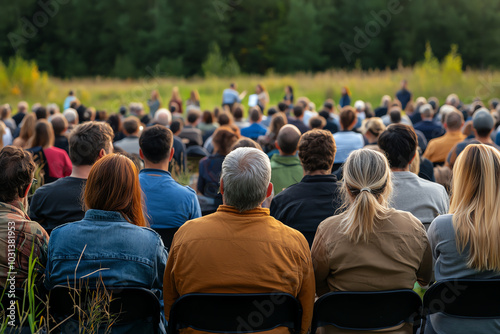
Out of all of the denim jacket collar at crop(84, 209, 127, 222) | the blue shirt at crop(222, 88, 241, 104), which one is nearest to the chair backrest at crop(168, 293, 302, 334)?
the denim jacket collar at crop(84, 209, 127, 222)

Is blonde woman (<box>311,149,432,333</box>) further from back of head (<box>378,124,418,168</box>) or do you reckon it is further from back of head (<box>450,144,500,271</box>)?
back of head (<box>378,124,418,168</box>)

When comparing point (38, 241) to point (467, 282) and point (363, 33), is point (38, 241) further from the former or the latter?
point (363, 33)

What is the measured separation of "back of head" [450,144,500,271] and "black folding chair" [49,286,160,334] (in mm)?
1602

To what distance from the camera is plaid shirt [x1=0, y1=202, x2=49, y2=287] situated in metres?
2.91

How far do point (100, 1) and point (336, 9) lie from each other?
20.2m

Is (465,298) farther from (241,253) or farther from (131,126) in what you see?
(131,126)

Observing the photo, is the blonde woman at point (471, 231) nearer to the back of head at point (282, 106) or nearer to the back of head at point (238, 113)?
the back of head at point (238, 113)

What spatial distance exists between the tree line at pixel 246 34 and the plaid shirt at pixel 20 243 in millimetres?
42567

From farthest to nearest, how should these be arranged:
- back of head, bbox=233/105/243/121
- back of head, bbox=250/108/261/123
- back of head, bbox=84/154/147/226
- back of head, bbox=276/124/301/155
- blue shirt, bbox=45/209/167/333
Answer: back of head, bbox=233/105/243/121 → back of head, bbox=250/108/261/123 → back of head, bbox=276/124/301/155 → back of head, bbox=84/154/147/226 → blue shirt, bbox=45/209/167/333

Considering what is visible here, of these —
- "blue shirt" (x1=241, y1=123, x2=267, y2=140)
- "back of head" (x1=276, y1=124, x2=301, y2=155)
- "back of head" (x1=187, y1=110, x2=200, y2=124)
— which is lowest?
"blue shirt" (x1=241, y1=123, x2=267, y2=140)

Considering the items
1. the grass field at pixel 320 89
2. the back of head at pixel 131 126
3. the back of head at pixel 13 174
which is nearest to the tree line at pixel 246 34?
the grass field at pixel 320 89

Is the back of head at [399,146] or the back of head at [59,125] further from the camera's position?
the back of head at [59,125]

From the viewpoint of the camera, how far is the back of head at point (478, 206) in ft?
9.41

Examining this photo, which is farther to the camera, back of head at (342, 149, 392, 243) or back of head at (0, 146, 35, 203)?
back of head at (0, 146, 35, 203)
